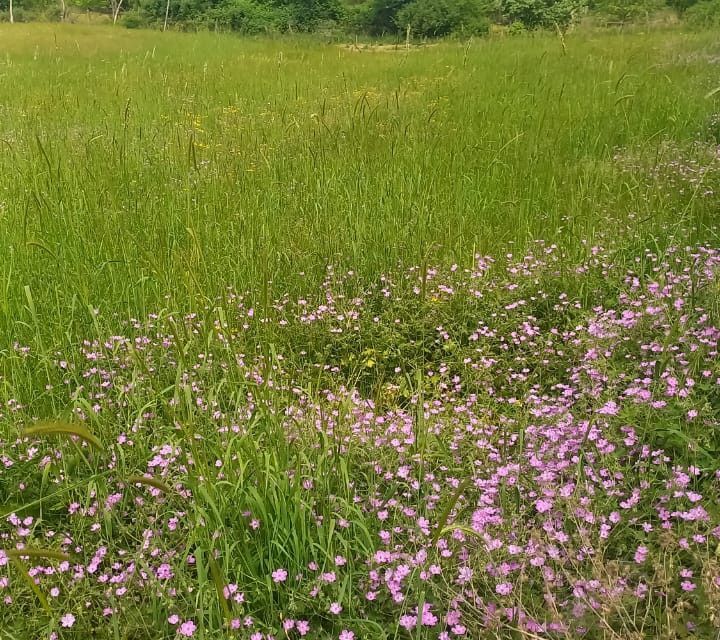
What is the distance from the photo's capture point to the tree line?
1883cm

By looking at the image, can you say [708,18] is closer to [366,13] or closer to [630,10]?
[630,10]

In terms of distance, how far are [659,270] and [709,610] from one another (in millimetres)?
1845

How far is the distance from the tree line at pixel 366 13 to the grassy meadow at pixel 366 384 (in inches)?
424

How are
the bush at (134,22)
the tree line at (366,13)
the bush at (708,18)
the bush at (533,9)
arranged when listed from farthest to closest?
the bush at (134,22), the bush at (533,9), the tree line at (366,13), the bush at (708,18)

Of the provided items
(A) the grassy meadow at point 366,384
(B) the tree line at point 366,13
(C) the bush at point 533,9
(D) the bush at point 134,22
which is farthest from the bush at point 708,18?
(D) the bush at point 134,22

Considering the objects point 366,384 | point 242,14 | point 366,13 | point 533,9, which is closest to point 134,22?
point 242,14

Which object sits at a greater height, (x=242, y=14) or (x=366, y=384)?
(x=242, y=14)

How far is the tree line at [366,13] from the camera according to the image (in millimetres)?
18828

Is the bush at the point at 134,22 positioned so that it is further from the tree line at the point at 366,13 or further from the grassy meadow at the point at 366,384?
the grassy meadow at the point at 366,384

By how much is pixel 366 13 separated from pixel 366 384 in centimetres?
4303

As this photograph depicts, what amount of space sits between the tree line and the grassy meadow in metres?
10.8

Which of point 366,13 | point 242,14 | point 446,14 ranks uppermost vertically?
point 366,13

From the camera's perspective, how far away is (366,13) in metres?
40.1

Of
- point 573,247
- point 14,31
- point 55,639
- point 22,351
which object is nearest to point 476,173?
point 573,247
